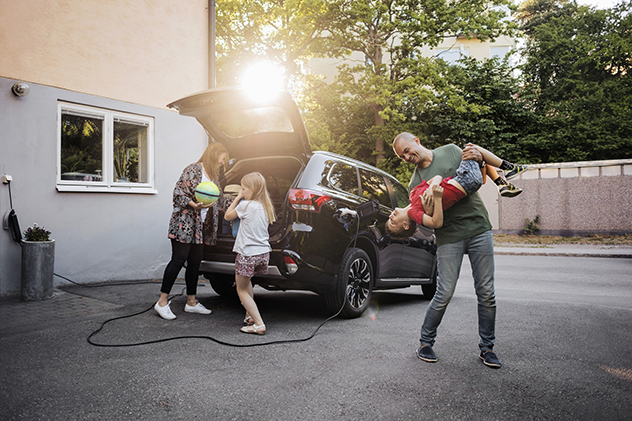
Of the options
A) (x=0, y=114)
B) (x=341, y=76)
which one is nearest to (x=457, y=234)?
(x=0, y=114)

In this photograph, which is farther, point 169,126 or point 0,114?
point 169,126

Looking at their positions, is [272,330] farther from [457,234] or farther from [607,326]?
[607,326]

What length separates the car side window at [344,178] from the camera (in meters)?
5.24

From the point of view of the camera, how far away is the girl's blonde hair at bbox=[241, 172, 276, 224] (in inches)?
182

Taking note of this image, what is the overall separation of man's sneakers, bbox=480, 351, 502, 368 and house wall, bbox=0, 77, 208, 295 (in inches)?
243

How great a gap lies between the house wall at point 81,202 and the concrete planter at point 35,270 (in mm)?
572

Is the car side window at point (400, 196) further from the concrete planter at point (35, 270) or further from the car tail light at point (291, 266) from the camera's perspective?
the concrete planter at point (35, 270)

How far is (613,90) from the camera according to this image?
80.9ft

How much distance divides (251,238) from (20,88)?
179 inches

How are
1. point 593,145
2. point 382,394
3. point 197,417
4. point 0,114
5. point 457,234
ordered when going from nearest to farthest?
point 197,417 → point 382,394 → point 457,234 → point 0,114 → point 593,145

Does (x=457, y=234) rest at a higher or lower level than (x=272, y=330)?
higher

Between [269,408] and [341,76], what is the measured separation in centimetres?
2287

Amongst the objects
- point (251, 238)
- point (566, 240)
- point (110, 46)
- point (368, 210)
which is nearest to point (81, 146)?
point (110, 46)

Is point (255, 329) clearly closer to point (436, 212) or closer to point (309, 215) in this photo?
point (309, 215)
